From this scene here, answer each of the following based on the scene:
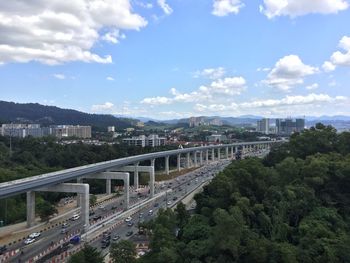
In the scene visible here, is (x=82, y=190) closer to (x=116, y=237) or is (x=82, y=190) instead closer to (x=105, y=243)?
(x=116, y=237)

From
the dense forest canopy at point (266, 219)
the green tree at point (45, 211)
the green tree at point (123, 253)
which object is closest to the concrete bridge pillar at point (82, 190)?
the green tree at point (45, 211)

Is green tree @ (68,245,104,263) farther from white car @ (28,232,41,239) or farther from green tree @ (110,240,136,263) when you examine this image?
white car @ (28,232,41,239)

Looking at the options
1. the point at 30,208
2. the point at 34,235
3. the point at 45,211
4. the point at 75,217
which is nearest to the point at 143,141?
the point at 75,217

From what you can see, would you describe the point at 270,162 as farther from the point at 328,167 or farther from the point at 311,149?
the point at 328,167

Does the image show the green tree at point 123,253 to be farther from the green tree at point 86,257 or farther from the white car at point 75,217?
the white car at point 75,217

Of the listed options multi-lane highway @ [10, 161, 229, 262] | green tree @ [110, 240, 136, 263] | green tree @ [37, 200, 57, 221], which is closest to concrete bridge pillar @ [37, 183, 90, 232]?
multi-lane highway @ [10, 161, 229, 262]

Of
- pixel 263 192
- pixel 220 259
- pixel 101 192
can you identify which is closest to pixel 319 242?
pixel 220 259
